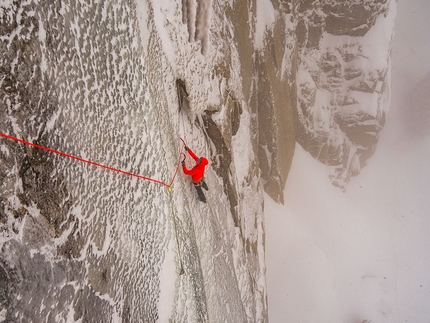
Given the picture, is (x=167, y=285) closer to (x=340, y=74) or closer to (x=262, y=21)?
(x=262, y=21)

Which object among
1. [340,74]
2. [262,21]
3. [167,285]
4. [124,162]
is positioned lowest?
[167,285]

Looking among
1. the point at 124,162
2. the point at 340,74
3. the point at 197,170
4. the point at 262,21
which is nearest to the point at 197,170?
the point at 197,170

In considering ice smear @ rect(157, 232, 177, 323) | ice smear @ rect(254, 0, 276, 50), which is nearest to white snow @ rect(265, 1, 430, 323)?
ice smear @ rect(254, 0, 276, 50)

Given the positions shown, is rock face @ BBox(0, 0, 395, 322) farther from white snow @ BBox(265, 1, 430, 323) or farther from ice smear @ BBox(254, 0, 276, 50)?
white snow @ BBox(265, 1, 430, 323)

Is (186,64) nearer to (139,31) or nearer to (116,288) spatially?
(139,31)

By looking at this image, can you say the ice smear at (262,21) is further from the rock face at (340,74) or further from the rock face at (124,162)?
the rock face at (340,74)

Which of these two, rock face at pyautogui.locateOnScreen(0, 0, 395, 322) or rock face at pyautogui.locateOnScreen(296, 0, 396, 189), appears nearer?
rock face at pyautogui.locateOnScreen(0, 0, 395, 322)

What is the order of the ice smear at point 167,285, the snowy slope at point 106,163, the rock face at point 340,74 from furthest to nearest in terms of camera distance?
the rock face at point 340,74 → the ice smear at point 167,285 → the snowy slope at point 106,163

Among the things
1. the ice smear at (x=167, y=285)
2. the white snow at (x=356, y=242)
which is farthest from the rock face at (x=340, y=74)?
the ice smear at (x=167, y=285)
